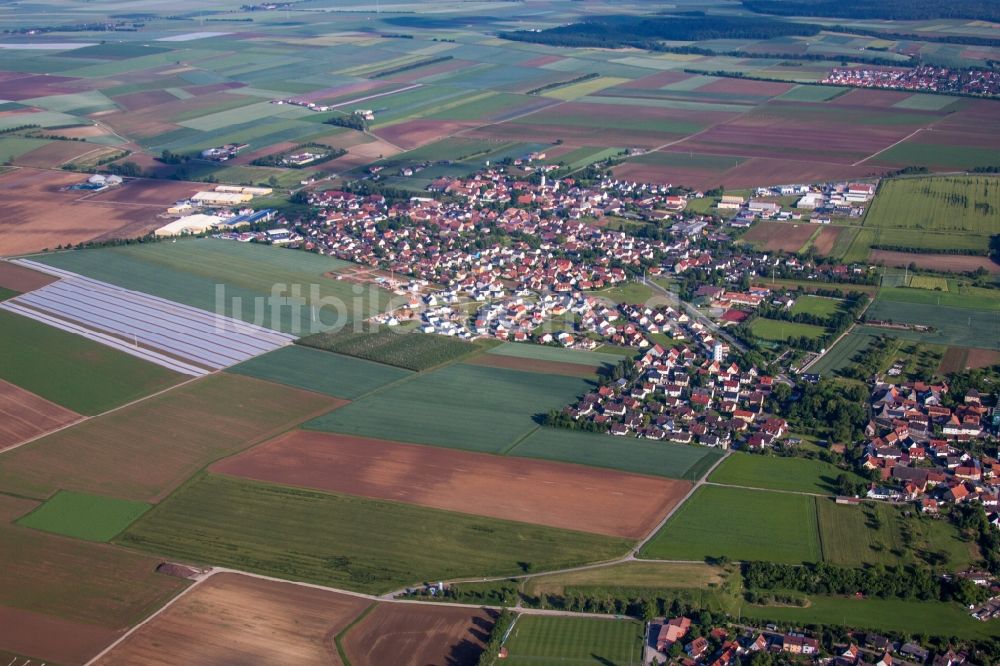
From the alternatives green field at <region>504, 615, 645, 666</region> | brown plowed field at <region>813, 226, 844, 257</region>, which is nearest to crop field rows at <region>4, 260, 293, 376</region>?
green field at <region>504, 615, 645, 666</region>

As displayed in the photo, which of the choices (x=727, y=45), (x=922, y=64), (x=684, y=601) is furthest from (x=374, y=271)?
(x=727, y=45)

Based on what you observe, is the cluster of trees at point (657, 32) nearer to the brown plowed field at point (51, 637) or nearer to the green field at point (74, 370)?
the green field at point (74, 370)

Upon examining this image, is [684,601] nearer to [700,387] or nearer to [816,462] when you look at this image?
[816,462]

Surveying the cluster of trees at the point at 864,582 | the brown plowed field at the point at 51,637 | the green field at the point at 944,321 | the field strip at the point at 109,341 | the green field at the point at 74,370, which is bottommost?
the brown plowed field at the point at 51,637

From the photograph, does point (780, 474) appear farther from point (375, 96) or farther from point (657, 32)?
point (657, 32)

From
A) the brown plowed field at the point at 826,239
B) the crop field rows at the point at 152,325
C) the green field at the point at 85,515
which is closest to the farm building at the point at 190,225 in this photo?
the crop field rows at the point at 152,325

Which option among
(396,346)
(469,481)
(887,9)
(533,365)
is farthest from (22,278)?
(887,9)

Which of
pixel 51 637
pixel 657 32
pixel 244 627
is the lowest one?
pixel 51 637
